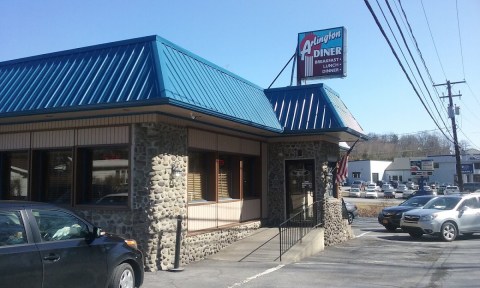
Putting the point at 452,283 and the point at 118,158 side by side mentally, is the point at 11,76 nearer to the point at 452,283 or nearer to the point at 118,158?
the point at 118,158

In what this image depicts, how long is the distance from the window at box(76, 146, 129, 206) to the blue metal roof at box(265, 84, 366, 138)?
5.84 metres

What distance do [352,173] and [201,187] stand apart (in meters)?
98.4

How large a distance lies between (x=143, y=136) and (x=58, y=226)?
4491 millimetres

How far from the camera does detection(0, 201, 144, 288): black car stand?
18.3ft

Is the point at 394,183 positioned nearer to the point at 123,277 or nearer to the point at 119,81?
the point at 119,81

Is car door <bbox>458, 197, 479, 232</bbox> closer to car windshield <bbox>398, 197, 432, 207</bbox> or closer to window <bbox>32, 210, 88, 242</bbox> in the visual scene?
car windshield <bbox>398, 197, 432, 207</bbox>

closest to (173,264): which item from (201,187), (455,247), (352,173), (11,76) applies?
(201,187)

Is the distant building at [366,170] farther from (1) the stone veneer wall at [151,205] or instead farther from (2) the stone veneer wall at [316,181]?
(1) the stone veneer wall at [151,205]

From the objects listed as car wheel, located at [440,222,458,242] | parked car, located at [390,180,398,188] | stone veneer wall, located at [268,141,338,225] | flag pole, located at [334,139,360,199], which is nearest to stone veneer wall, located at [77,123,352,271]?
stone veneer wall, located at [268,141,338,225]

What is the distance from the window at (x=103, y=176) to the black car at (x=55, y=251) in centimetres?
372

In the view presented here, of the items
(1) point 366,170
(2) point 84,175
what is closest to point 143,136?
(2) point 84,175

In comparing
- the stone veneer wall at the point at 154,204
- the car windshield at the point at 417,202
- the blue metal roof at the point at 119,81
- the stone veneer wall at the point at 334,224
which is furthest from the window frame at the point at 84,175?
the car windshield at the point at 417,202

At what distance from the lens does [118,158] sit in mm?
11141

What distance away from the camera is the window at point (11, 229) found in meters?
5.63
